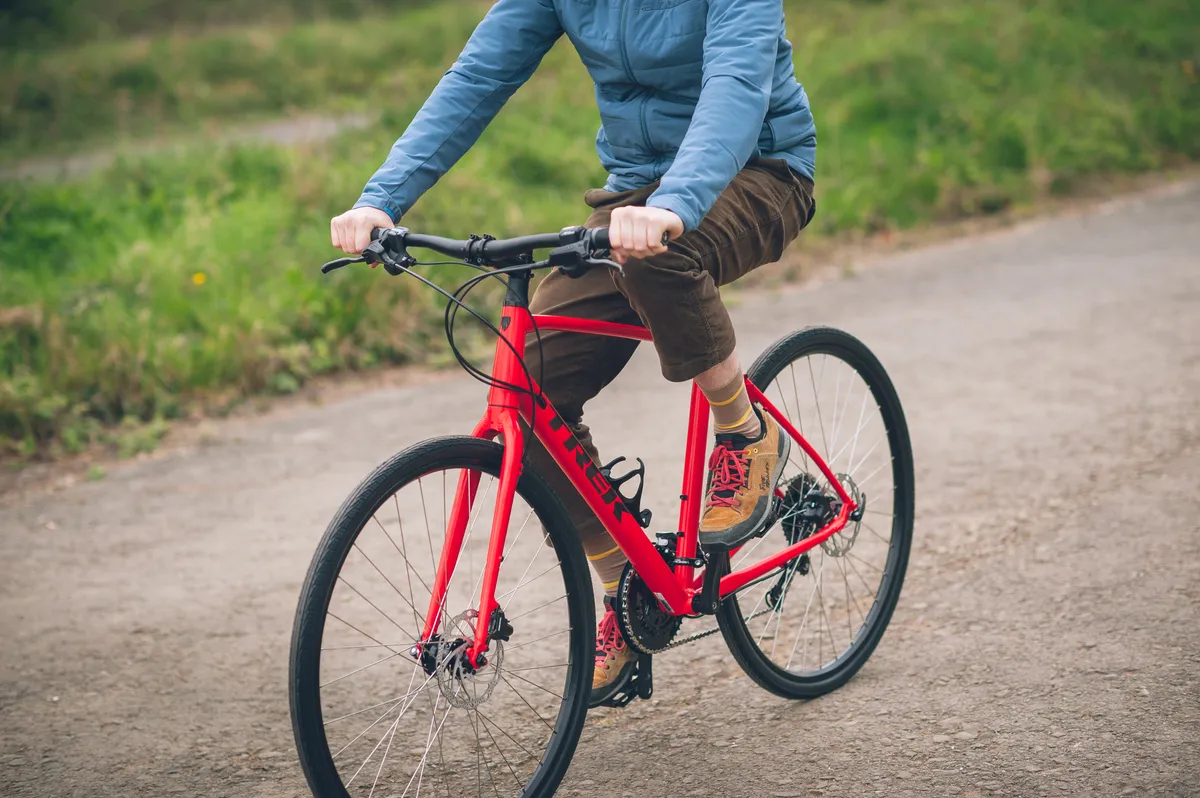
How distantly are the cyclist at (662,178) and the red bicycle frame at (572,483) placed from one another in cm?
6

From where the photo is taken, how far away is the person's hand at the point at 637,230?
2.32m

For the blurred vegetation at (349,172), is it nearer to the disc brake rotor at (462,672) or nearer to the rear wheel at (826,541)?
→ the rear wheel at (826,541)

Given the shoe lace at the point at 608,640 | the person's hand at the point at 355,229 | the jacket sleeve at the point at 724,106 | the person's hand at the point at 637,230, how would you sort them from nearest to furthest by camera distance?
1. the person's hand at the point at 637,230
2. the jacket sleeve at the point at 724,106
3. the person's hand at the point at 355,229
4. the shoe lace at the point at 608,640

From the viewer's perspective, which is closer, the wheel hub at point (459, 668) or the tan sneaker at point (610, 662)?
the wheel hub at point (459, 668)

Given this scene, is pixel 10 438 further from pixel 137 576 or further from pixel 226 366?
pixel 137 576

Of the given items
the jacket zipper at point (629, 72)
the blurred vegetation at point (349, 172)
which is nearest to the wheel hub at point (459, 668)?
the jacket zipper at point (629, 72)

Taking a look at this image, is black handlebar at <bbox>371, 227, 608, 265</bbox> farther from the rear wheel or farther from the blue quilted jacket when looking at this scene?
the rear wheel

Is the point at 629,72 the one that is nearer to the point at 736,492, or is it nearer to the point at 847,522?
the point at 736,492

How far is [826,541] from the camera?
3.48 m

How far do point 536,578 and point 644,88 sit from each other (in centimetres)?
119

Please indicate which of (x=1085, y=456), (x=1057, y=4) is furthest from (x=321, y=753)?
(x=1057, y=4)

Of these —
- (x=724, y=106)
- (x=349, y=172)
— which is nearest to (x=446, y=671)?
(x=724, y=106)

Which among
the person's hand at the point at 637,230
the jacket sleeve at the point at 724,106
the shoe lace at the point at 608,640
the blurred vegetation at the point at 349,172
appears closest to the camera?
the person's hand at the point at 637,230

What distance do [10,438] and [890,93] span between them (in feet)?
24.6
